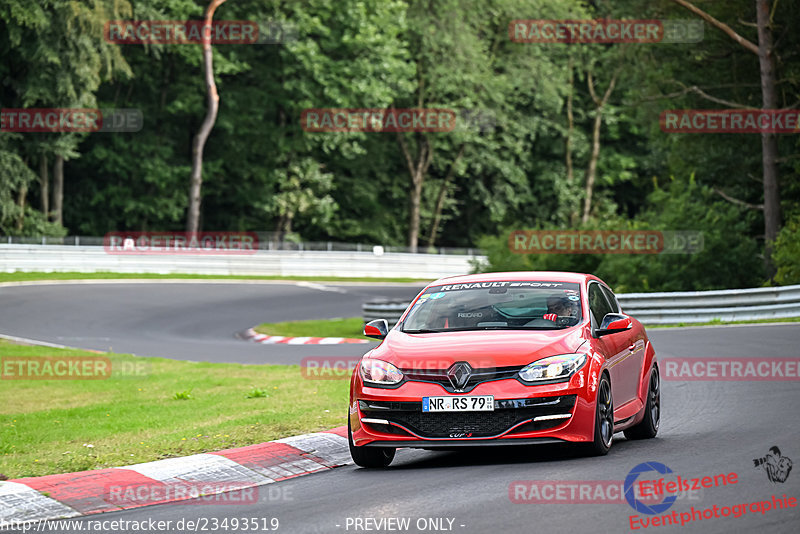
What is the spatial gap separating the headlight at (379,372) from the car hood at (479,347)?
50mm

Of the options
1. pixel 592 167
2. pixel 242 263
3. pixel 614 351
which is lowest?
pixel 242 263

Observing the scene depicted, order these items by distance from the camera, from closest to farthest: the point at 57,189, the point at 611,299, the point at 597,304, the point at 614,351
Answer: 1. the point at 614,351
2. the point at 597,304
3. the point at 611,299
4. the point at 57,189

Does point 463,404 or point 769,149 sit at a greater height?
point 769,149

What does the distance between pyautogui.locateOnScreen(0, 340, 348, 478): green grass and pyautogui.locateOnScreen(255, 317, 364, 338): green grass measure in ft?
27.8

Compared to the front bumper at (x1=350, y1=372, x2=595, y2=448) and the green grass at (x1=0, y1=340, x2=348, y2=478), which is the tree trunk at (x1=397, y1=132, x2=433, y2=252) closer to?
the green grass at (x1=0, y1=340, x2=348, y2=478)

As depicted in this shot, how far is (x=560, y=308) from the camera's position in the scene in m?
9.85

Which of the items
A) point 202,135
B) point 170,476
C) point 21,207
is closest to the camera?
point 170,476

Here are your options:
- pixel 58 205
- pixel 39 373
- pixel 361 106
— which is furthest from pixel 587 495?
pixel 361 106

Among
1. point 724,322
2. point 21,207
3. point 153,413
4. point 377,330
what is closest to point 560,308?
point 377,330

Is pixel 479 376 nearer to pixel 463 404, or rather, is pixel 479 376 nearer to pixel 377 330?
pixel 463 404

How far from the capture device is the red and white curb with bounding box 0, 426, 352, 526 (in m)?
7.60

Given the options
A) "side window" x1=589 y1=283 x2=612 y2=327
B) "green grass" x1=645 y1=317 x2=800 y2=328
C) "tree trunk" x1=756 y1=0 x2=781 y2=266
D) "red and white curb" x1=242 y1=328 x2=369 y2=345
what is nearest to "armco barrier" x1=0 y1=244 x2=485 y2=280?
"tree trunk" x1=756 y1=0 x2=781 y2=266

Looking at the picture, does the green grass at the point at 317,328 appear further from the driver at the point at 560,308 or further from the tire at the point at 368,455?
the tire at the point at 368,455

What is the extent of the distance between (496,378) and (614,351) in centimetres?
155
